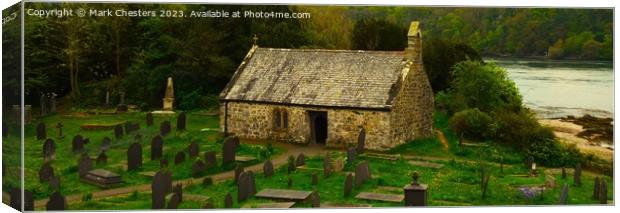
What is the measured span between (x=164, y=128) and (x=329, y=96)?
394 centimetres

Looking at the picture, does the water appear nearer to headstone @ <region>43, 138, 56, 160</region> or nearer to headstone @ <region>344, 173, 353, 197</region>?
headstone @ <region>344, 173, 353, 197</region>

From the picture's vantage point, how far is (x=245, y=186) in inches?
854

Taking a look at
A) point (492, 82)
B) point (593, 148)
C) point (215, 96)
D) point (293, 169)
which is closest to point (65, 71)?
point (215, 96)

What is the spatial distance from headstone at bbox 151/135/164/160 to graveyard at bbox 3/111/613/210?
0.09 ft

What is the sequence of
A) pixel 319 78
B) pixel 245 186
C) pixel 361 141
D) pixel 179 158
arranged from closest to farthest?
pixel 245 186
pixel 179 158
pixel 361 141
pixel 319 78

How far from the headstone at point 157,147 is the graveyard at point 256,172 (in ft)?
0.09

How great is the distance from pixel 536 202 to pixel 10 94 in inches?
449

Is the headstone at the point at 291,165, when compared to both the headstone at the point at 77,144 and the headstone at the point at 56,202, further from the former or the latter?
the headstone at the point at 56,202

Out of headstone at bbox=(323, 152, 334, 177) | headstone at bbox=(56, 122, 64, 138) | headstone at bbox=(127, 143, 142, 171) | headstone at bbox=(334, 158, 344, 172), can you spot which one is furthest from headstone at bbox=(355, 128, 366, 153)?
headstone at bbox=(56, 122, 64, 138)

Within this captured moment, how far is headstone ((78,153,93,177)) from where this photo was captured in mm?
21859

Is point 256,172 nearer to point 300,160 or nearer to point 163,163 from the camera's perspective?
point 300,160

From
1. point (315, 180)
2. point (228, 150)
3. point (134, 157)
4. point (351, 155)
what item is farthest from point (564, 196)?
point (134, 157)

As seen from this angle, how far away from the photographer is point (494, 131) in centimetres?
2316

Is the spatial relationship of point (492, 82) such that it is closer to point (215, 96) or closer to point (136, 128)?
point (215, 96)
